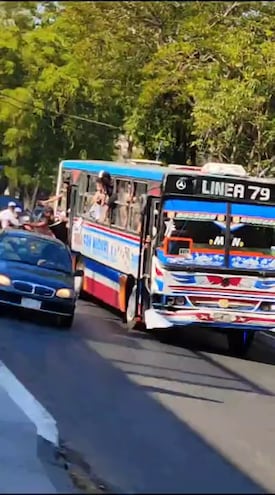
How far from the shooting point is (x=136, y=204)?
16625 mm

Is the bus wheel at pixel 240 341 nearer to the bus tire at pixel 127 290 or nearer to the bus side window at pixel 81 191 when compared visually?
the bus tire at pixel 127 290

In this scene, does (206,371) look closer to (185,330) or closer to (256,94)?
(185,330)

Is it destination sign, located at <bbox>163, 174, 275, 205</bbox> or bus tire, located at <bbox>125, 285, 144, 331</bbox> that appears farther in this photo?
bus tire, located at <bbox>125, 285, 144, 331</bbox>

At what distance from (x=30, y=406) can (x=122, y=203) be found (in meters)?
8.73

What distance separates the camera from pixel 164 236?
14.7 meters

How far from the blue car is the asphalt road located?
1.13 ft

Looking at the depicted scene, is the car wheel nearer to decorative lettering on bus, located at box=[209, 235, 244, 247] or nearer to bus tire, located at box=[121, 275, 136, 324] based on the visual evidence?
bus tire, located at box=[121, 275, 136, 324]

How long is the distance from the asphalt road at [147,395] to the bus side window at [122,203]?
76.3 inches

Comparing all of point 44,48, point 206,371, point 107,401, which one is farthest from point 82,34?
point 107,401

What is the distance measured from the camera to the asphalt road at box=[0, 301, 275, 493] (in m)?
8.20

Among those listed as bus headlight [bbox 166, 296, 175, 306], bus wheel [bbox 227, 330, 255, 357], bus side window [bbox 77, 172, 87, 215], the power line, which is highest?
the power line

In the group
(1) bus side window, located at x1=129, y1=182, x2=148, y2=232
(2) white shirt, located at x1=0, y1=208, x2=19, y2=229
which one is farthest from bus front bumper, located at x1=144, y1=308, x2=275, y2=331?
(2) white shirt, located at x1=0, y1=208, x2=19, y2=229

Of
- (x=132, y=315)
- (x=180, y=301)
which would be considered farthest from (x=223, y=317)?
(x=132, y=315)

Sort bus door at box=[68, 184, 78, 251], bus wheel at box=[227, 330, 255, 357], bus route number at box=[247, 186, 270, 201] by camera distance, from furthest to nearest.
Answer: bus door at box=[68, 184, 78, 251] < bus wheel at box=[227, 330, 255, 357] < bus route number at box=[247, 186, 270, 201]
